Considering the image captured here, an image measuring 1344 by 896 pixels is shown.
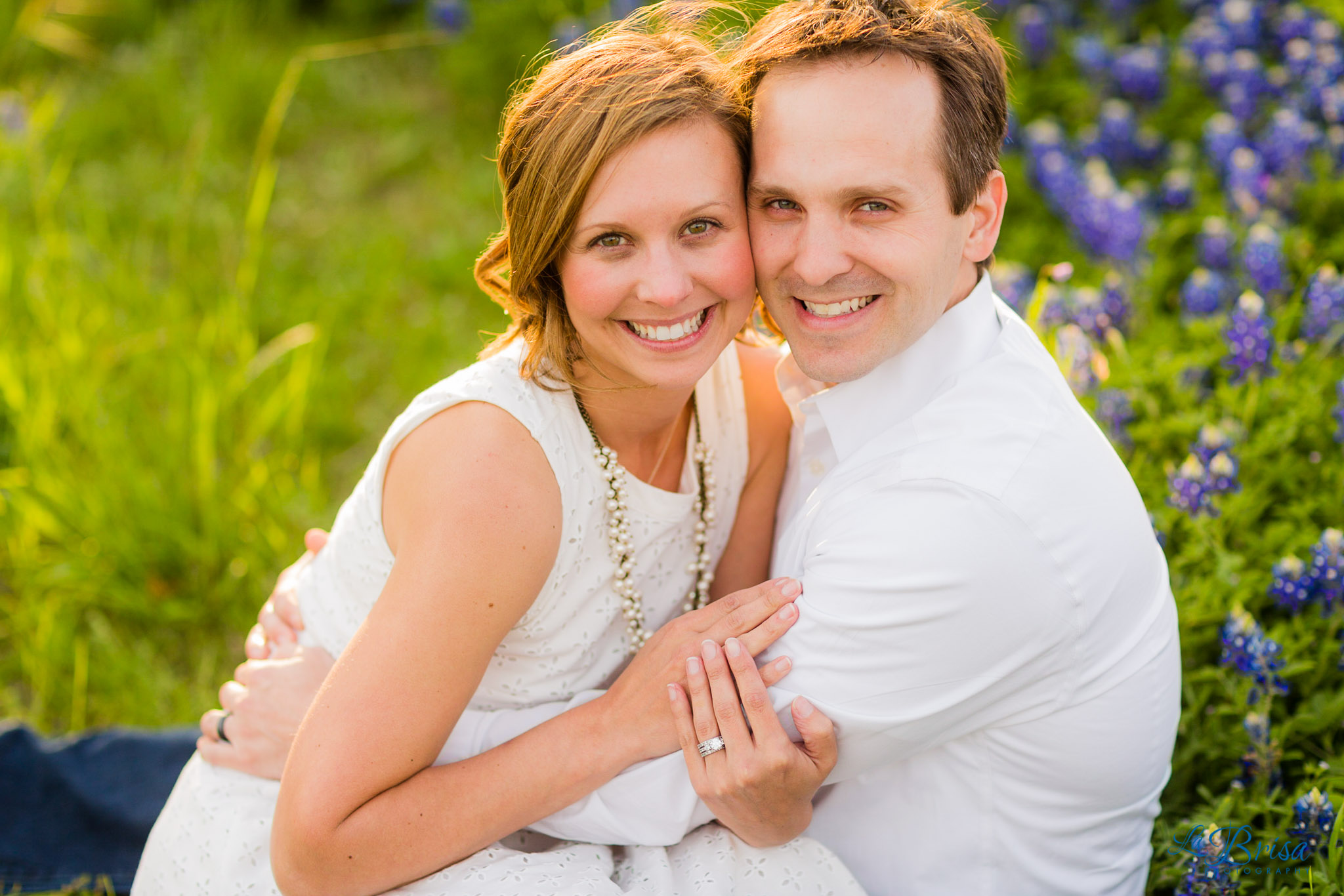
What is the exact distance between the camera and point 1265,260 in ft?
9.83

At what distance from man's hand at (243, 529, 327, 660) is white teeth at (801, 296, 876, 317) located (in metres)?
1.21

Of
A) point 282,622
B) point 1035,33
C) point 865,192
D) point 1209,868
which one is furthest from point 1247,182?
point 282,622

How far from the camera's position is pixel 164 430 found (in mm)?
3531

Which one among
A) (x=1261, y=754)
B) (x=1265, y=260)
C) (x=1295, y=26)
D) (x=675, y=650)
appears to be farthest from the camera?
(x=1295, y=26)

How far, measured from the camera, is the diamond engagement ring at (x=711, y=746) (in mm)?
1846

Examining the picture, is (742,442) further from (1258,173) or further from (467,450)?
(1258,173)

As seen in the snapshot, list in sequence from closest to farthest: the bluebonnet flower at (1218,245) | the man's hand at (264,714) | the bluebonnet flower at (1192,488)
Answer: the man's hand at (264,714), the bluebonnet flower at (1192,488), the bluebonnet flower at (1218,245)

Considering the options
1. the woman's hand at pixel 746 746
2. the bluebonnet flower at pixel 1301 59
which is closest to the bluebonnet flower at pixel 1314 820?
the woman's hand at pixel 746 746

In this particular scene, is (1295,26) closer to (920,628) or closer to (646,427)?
(646,427)

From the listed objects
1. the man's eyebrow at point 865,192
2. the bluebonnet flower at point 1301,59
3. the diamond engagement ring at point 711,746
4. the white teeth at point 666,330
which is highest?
the bluebonnet flower at point 1301,59

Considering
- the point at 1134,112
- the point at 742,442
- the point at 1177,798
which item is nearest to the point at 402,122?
the point at 1134,112

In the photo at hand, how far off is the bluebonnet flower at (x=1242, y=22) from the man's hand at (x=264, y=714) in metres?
3.65

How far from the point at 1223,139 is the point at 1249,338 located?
1105 mm

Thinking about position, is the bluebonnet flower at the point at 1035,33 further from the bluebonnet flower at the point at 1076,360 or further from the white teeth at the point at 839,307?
the white teeth at the point at 839,307
